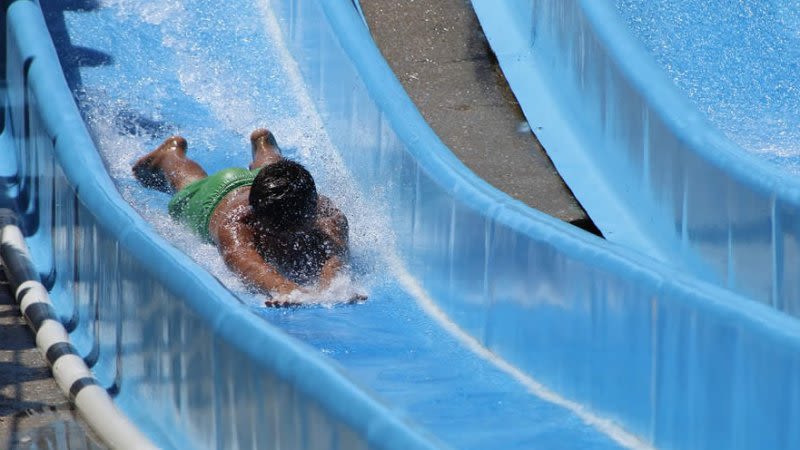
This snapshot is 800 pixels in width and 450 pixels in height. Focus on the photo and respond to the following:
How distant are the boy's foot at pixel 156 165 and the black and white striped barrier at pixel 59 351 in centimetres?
63

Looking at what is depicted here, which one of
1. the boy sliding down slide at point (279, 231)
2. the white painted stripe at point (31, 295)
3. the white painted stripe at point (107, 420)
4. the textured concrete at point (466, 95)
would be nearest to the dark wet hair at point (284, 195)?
the boy sliding down slide at point (279, 231)

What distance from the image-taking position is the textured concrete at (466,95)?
5.24 metres

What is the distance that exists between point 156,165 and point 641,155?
1955 millimetres

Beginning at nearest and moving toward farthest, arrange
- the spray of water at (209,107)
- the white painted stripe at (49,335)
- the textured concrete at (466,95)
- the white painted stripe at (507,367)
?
1. the white painted stripe at (507,367)
2. the white painted stripe at (49,335)
3. the spray of water at (209,107)
4. the textured concrete at (466,95)

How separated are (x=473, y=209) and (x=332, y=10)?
1.83 m

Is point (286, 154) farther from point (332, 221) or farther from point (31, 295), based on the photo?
point (31, 295)

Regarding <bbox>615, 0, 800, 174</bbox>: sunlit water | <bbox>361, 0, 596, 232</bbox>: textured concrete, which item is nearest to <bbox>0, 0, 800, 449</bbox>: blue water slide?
<bbox>361, 0, 596, 232</bbox>: textured concrete

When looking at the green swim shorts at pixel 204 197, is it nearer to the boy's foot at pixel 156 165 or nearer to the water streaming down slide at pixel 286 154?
the water streaming down slide at pixel 286 154

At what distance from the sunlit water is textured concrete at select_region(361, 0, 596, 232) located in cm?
78

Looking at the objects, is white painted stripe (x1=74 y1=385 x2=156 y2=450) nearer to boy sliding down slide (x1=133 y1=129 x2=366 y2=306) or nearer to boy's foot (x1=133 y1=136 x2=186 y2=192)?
boy sliding down slide (x1=133 y1=129 x2=366 y2=306)

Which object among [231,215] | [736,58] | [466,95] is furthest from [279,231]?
[736,58]

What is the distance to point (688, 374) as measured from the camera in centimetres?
320

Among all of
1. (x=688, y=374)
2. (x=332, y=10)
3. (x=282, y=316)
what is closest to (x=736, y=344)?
(x=688, y=374)

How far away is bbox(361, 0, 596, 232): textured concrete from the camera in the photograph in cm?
524
